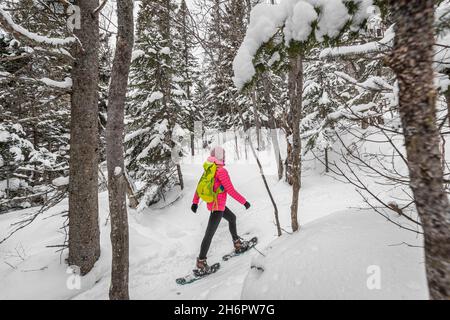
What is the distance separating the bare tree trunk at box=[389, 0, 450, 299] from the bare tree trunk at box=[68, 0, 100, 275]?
5331 mm

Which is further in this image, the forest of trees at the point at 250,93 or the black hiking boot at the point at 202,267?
the black hiking boot at the point at 202,267

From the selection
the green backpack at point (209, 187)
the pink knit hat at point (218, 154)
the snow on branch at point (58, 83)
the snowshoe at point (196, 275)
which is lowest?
the snowshoe at point (196, 275)

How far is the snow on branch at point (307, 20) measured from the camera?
2.38m

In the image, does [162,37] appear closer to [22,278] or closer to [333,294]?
[22,278]

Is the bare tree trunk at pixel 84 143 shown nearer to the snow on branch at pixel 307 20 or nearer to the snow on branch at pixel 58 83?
the snow on branch at pixel 58 83

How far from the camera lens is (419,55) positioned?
48.9 inches

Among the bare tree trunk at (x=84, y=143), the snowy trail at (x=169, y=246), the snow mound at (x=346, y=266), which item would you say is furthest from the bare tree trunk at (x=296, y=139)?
the bare tree trunk at (x=84, y=143)

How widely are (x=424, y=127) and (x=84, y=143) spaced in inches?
215

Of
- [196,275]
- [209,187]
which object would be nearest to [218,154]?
[209,187]

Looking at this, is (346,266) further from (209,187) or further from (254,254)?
(209,187)

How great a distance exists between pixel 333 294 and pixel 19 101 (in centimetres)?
833

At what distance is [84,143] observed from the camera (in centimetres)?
513

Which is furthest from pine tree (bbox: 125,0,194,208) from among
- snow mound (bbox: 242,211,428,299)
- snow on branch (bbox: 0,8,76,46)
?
snow mound (bbox: 242,211,428,299)

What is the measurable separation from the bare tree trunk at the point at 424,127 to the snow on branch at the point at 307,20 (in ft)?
4.03
